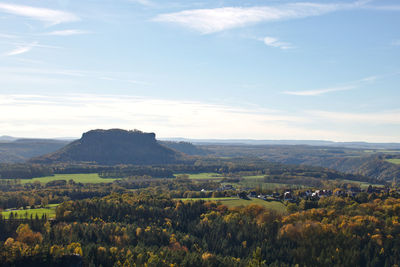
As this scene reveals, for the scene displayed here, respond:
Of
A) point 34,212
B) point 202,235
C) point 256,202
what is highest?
point 256,202

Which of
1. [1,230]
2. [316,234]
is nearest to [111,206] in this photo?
[1,230]

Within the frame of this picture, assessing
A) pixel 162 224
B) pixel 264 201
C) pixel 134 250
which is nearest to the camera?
pixel 134 250

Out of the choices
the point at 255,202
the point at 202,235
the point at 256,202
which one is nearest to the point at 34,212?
the point at 202,235

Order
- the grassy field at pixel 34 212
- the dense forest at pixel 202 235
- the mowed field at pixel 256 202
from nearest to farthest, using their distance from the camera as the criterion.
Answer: the dense forest at pixel 202 235, the grassy field at pixel 34 212, the mowed field at pixel 256 202

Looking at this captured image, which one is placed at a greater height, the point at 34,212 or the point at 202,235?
the point at 34,212

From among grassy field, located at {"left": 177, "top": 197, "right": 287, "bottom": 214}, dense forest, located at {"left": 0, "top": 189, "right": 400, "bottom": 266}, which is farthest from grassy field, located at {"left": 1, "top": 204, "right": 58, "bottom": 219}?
grassy field, located at {"left": 177, "top": 197, "right": 287, "bottom": 214}

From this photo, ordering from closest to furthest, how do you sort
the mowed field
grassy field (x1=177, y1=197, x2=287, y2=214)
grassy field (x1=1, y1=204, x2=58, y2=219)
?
grassy field (x1=1, y1=204, x2=58, y2=219)
grassy field (x1=177, y1=197, x2=287, y2=214)
the mowed field

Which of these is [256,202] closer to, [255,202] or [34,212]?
[255,202]

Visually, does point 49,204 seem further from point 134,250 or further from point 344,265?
point 344,265

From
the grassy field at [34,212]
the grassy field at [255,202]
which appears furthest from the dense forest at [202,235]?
the grassy field at [255,202]

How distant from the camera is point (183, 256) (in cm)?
11344

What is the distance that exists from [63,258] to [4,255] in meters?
13.9

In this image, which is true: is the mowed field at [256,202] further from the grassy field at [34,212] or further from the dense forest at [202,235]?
the grassy field at [34,212]

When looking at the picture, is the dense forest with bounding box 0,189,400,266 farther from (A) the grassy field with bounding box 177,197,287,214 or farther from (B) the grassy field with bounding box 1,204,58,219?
(A) the grassy field with bounding box 177,197,287,214
